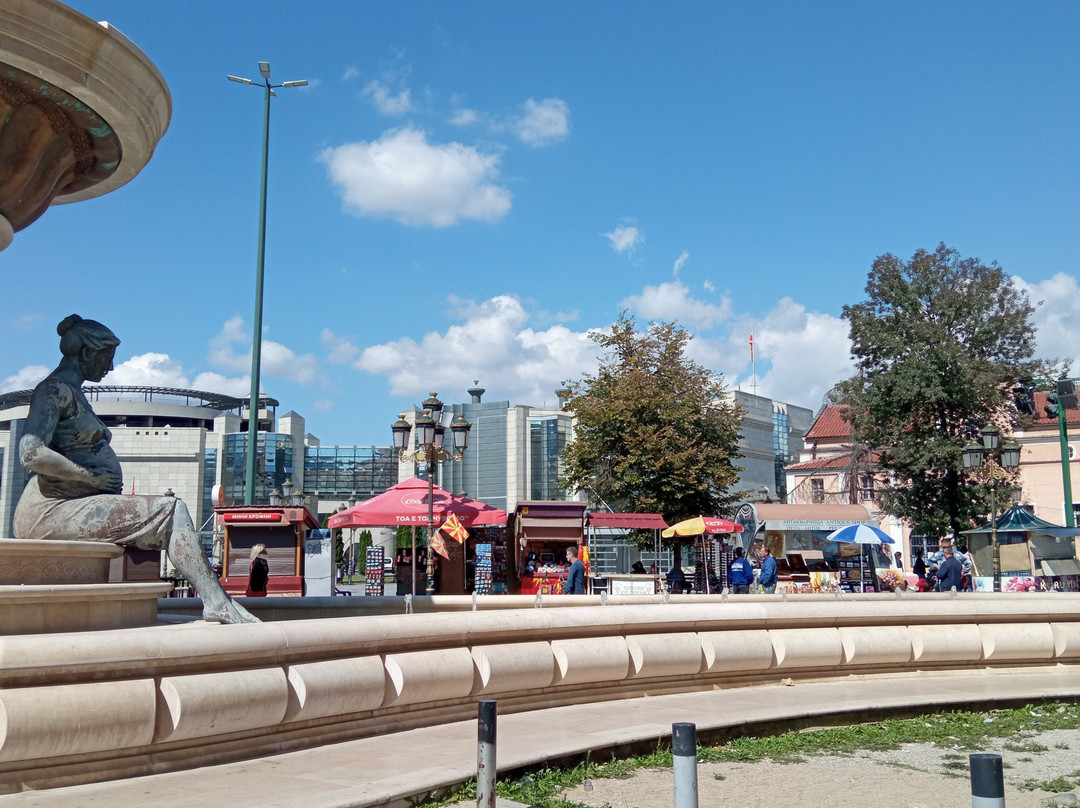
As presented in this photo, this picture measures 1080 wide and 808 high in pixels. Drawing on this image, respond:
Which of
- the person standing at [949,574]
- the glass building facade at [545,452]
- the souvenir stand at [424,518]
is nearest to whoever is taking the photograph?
the person standing at [949,574]

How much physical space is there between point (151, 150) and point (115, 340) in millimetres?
1470

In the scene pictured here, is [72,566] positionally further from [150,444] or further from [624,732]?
[150,444]

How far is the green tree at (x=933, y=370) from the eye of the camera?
34.5 metres

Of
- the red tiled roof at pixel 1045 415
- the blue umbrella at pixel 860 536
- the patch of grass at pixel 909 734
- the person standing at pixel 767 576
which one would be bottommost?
the patch of grass at pixel 909 734

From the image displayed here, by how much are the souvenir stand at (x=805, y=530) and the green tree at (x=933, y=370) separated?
15.1 ft

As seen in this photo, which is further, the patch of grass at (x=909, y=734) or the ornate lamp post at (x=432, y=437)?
the ornate lamp post at (x=432, y=437)

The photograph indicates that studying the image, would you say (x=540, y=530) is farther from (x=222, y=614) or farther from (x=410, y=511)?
(x=222, y=614)

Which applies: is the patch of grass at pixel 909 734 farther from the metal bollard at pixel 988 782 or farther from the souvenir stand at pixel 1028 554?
the souvenir stand at pixel 1028 554

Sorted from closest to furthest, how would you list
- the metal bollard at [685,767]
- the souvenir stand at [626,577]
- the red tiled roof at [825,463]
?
1. the metal bollard at [685,767]
2. the souvenir stand at [626,577]
3. the red tiled roof at [825,463]

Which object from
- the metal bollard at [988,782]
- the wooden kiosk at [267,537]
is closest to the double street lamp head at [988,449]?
the wooden kiosk at [267,537]

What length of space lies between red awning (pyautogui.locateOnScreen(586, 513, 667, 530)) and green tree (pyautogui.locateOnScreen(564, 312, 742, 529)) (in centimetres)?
733

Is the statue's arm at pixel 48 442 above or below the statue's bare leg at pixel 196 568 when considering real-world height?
above

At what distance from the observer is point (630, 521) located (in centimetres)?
2627

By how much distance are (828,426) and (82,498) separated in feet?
195
